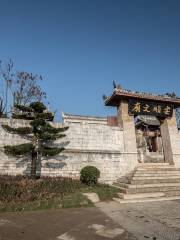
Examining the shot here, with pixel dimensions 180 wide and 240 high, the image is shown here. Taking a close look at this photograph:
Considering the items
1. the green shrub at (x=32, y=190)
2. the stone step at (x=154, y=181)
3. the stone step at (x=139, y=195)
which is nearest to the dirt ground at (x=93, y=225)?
the green shrub at (x=32, y=190)

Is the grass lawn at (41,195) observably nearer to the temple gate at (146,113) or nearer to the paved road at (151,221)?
the paved road at (151,221)

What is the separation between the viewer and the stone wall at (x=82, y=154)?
395 inches

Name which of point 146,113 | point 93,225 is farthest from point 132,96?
point 93,225

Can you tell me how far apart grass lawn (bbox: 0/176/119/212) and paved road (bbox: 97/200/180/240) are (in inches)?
59.5

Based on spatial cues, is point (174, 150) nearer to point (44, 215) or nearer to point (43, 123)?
point (43, 123)

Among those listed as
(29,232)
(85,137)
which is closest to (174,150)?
(85,137)

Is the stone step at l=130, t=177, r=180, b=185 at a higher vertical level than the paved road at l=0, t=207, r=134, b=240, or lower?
higher

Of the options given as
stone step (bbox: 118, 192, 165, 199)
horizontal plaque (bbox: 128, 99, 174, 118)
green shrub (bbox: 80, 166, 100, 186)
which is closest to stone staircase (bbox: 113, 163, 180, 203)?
stone step (bbox: 118, 192, 165, 199)

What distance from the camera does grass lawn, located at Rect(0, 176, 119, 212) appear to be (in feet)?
20.5

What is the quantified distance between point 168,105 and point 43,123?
9.41 meters

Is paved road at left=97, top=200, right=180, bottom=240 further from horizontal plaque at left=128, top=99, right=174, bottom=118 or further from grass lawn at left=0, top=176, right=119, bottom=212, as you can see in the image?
Result: horizontal plaque at left=128, top=99, right=174, bottom=118

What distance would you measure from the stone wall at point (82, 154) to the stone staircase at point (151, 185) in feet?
3.46

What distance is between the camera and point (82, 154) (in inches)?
441

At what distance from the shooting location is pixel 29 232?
391 cm
